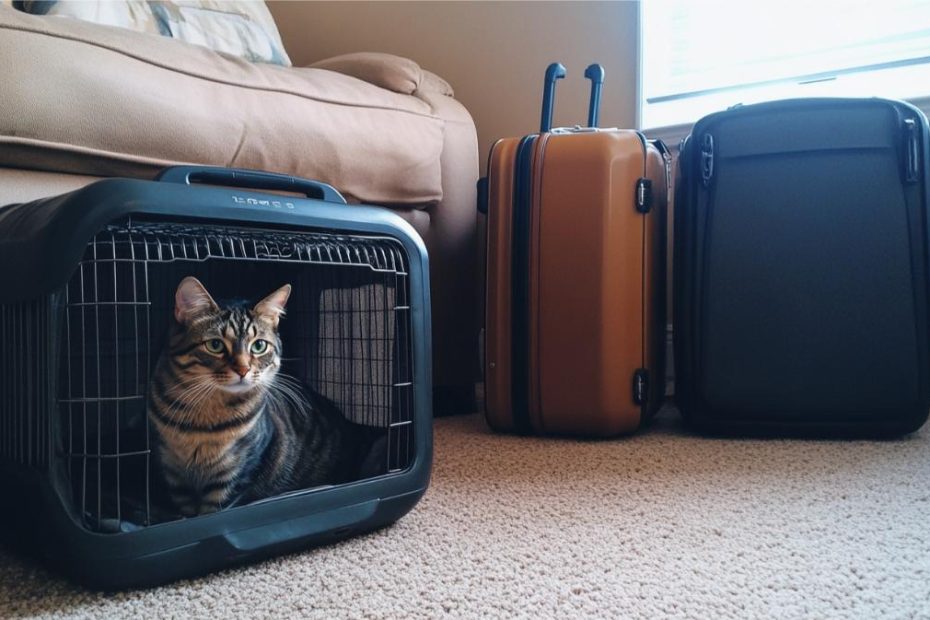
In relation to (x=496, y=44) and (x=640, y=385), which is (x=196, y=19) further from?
(x=640, y=385)

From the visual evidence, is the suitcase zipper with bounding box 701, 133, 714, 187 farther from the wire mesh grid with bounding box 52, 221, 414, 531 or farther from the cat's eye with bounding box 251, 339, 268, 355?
the cat's eye with bounding box 251, 339, 268, 355

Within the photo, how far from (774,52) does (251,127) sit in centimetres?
119

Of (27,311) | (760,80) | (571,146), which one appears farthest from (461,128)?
(27,311)

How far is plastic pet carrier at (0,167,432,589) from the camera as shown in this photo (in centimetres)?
61

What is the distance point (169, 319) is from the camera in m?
0.87

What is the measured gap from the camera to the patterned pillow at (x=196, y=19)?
4.33 feet

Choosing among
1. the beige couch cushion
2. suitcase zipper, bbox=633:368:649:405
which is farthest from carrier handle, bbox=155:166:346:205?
suitcase zipper, bbox=633:368:649:405

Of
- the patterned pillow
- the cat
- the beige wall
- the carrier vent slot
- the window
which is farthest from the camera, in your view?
the beige wall

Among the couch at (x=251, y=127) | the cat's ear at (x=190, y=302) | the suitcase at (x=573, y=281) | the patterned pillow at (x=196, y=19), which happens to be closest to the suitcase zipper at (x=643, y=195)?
the suitcase at (x=573, y=281)

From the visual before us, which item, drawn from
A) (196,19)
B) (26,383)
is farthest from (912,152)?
(196,19)

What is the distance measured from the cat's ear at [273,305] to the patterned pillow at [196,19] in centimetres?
71

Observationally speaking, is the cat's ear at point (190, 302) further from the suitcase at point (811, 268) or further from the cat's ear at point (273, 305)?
the suitcase at point (811, 268)

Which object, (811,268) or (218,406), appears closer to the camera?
(218,406)

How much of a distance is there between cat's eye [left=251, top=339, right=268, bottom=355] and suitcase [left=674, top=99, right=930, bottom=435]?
696 millimetres
